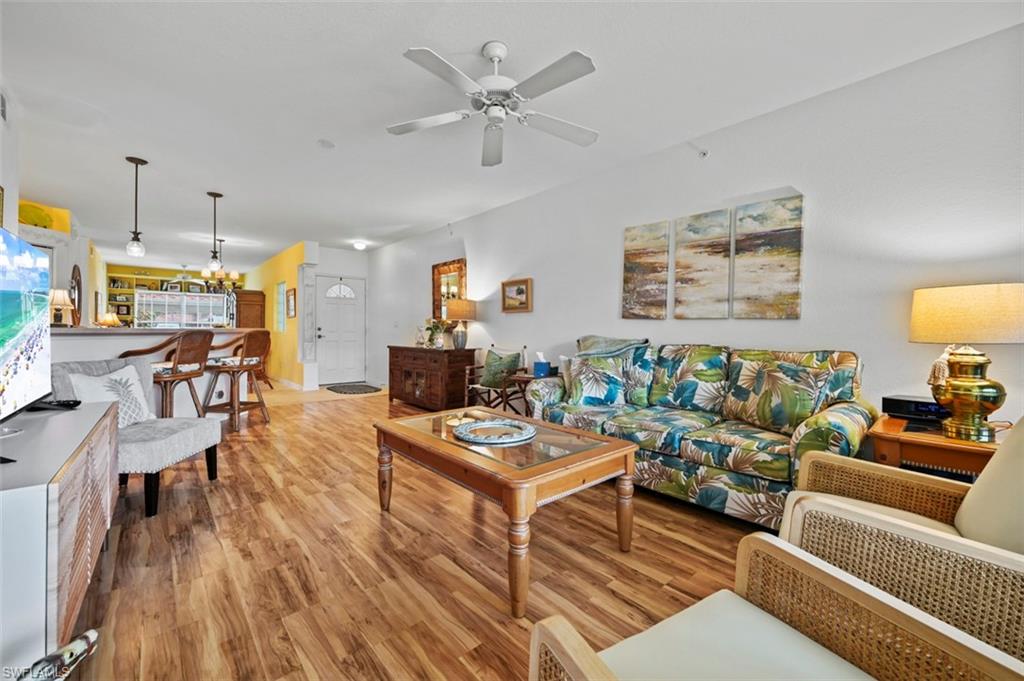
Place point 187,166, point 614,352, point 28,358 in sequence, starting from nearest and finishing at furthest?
point 28,358, point 614,352, point 187,166

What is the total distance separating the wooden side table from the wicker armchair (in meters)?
1.39

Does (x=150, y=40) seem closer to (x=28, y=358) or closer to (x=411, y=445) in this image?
(x=28, y=358)

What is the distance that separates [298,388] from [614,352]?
18.9 feet

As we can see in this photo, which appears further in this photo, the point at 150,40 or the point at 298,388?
the point at 298,388

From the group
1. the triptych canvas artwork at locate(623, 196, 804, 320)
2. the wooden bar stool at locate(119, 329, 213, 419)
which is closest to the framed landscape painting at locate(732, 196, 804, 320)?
the triptych canvas artwork at locate(623, 196, 804, 320)

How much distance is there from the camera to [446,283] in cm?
604

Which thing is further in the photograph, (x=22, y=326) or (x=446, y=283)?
(x=446, y=283)

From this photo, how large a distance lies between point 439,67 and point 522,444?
1.76m

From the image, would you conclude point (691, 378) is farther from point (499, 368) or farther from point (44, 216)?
point (44, 216)

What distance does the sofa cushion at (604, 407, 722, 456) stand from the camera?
2.53 m

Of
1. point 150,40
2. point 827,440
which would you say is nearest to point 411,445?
point 827,440

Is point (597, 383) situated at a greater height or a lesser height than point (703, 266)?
lesser

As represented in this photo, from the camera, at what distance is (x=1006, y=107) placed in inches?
83.2

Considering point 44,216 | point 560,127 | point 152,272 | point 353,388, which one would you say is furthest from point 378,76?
point 152,272
